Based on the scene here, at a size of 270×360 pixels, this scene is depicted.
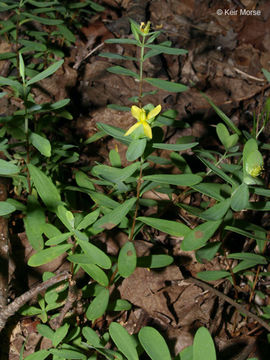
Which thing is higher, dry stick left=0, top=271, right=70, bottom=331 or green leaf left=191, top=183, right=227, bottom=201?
green leaf left=191, top=183, right=227, bottom=201

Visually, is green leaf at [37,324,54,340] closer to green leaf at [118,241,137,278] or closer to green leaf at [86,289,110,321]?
green leaf at [86,289,110,321]

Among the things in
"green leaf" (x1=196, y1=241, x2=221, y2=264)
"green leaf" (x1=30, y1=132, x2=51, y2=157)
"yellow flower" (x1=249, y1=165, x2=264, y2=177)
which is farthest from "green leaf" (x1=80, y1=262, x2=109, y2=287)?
"yellow flower" (x1=249, y1=165, x2=264, y2=177)

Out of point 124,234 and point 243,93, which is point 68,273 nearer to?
point 124,234

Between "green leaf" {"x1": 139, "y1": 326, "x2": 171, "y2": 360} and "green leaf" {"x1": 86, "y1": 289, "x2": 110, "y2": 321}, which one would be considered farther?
"green leaf" {"x1": 86, "y1": 289, "x2": 110, "y2": 321}

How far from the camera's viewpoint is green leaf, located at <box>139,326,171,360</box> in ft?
4.09

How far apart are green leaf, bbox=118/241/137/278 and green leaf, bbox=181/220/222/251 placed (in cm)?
23

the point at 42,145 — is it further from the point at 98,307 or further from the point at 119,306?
the point at 119,306

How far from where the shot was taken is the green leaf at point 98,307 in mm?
1545

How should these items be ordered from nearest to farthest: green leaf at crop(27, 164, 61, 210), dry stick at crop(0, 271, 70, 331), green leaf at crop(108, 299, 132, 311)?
dry stick at crop(0, 271, 70, 331) → green leaf at crop(27, 164, 61, 210) → green leaf at crop(108, 299, 132, 311)

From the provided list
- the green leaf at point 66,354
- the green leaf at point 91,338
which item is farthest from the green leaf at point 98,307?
the green leaf at point 66,354

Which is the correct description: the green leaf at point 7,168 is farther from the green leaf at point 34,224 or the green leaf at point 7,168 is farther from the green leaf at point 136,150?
the green leaf at point 34,224

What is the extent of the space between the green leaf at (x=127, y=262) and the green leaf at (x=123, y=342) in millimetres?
218

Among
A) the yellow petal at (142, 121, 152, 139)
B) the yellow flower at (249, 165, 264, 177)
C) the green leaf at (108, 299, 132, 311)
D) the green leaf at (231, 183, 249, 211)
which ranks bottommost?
the green leaf at (108, 299, 132, 311)

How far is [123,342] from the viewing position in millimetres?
1338
